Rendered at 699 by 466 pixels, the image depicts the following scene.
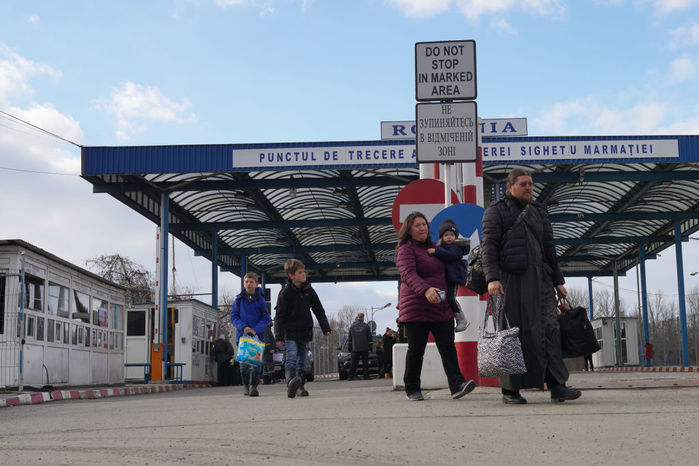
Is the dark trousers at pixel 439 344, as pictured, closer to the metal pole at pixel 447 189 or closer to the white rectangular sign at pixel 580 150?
the metal pole at pixel 447 189

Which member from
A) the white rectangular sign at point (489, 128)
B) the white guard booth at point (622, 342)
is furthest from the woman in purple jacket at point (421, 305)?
the white guard booth at point (622, 342)

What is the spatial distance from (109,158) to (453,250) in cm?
1744

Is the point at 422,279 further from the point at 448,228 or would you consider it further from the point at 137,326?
the point at 137,326

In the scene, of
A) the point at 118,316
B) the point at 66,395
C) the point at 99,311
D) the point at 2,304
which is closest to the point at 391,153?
the point at 118,316

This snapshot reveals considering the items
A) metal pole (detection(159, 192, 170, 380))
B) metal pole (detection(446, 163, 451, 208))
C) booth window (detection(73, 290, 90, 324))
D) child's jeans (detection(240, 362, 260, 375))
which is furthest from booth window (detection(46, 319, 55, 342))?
metal pole (detection(446, 163, 451, 208))

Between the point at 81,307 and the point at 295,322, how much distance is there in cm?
1051

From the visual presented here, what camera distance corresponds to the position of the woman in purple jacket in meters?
8.10

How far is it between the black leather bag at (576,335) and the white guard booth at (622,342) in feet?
117

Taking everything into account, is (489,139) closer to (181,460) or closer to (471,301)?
(471,301)

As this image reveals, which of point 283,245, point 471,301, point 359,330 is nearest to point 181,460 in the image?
point 471,301

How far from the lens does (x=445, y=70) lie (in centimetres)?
962

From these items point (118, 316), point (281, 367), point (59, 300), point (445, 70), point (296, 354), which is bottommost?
point (281, 367)

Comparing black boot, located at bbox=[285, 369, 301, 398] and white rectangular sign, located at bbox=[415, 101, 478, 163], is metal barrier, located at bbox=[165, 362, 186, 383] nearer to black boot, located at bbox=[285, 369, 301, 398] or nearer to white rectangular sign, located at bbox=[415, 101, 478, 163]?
black boot, located at bbox=[285, 369, 301, 398]

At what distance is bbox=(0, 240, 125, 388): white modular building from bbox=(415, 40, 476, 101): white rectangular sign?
909 cm
